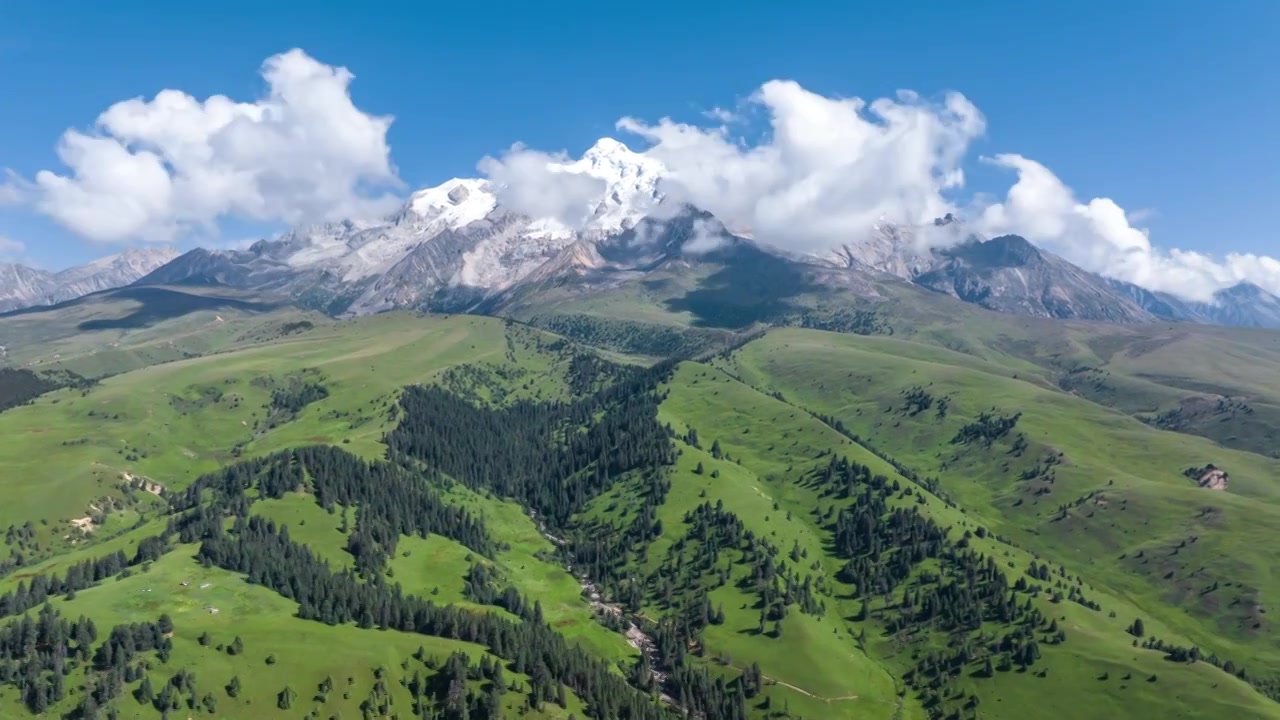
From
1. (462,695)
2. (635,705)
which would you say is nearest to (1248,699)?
(635,705)

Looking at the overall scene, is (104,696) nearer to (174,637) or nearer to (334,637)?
(174,637)

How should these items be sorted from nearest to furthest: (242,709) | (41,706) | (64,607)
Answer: (41,706) → (242,709) → (64,607)

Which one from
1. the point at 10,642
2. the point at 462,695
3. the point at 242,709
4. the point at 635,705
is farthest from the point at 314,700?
the point at 635,705

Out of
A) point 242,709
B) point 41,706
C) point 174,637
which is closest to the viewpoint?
point 41,706

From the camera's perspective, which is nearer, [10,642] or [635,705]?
[10,642]

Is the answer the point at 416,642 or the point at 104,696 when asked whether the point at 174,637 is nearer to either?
the point at 104,696

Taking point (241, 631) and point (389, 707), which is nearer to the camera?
point (389, 707)

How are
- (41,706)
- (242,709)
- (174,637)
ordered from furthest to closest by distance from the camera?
(174,637)
(242,709)
(41,706)

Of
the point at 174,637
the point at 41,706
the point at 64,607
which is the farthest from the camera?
the point at 64,607

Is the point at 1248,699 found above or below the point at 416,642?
above
